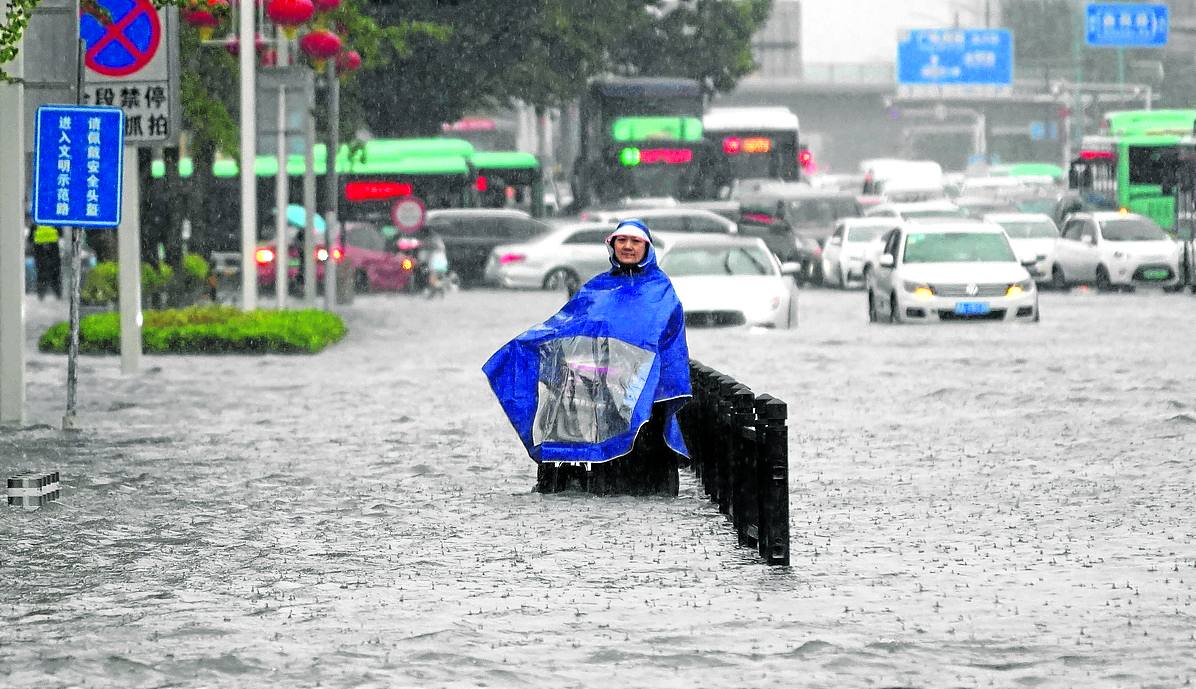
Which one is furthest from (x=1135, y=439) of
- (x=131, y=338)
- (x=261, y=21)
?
(x=261, y=21)

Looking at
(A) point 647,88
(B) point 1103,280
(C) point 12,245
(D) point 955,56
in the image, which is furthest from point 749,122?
(C) point 12,245

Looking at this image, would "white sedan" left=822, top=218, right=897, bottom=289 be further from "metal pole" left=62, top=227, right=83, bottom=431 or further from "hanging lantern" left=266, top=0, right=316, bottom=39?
"metal pole" left=62, top=227, right=83, bottom=431

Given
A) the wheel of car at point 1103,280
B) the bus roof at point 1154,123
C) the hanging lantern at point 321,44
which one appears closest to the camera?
the hanging lantern at point 321,44

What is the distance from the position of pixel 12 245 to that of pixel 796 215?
123ft

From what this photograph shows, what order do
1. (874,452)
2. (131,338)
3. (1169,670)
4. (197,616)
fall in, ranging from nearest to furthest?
(1169,670) < (197,616) < (874,452) < (131,338)

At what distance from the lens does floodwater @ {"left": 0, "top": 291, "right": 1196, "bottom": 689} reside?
7.75 metres

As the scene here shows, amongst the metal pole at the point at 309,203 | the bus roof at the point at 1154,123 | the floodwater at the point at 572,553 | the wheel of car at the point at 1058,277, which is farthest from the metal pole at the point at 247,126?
the bus roof at the point at 1154,123

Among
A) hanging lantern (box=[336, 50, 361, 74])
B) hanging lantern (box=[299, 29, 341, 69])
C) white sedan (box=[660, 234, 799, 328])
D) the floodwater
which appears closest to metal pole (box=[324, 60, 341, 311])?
hanging lantern (box=[336, 50, 361, 74])

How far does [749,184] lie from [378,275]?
36.9ft

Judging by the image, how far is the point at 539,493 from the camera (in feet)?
41.8

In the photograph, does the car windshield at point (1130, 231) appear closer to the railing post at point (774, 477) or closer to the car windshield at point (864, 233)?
the car windshield at point (864, 233)

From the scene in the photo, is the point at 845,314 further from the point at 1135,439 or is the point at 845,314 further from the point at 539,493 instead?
the point at 539,493

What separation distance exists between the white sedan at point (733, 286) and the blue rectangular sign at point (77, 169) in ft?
45.0

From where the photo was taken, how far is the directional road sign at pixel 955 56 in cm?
7981
